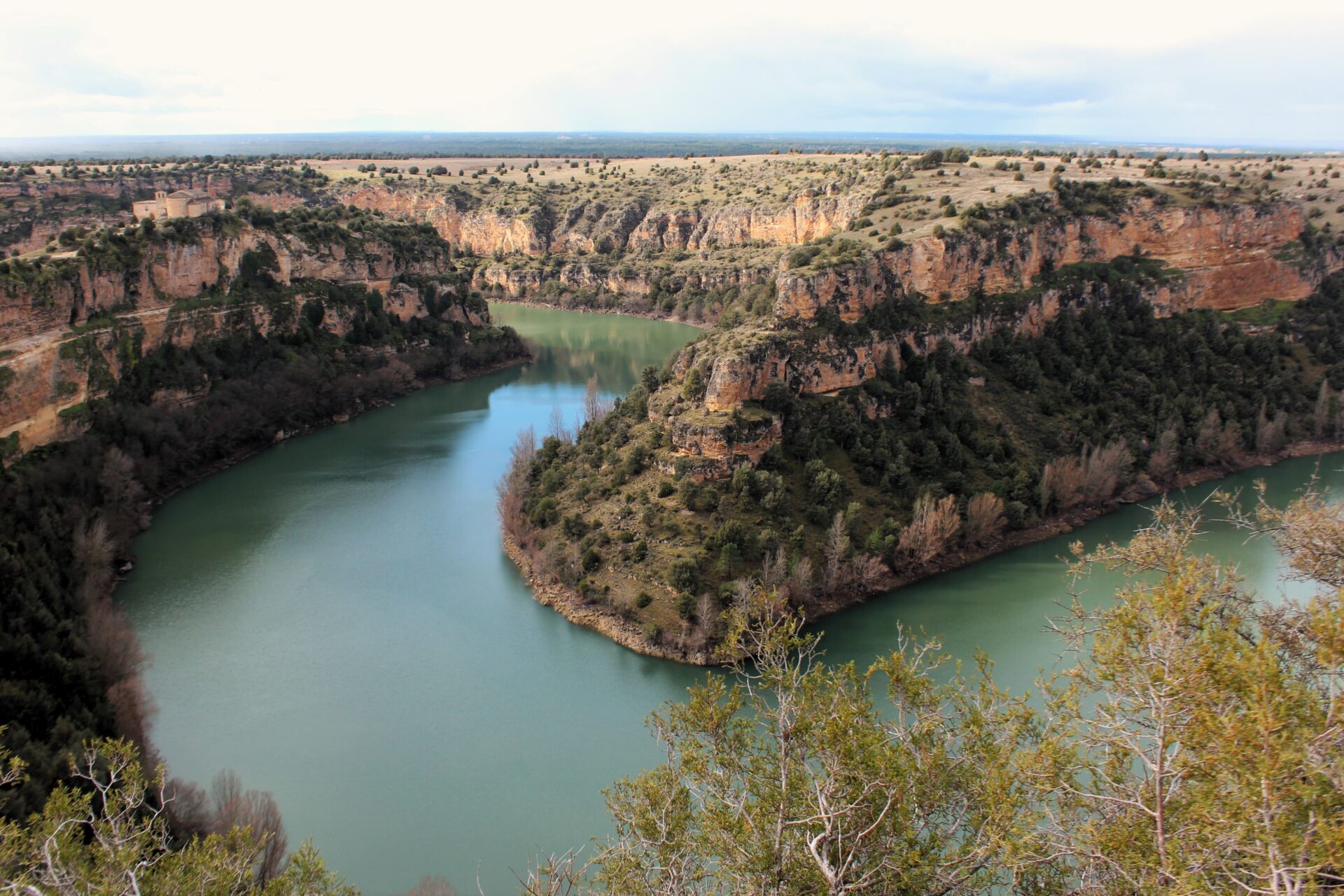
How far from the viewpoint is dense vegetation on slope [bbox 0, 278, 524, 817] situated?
47.8ft

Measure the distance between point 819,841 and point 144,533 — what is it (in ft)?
81.0

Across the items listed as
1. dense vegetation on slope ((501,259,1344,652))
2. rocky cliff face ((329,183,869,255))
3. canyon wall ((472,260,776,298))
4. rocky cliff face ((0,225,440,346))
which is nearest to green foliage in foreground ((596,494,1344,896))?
dense vegetation on slope ((501,259,1344,652))

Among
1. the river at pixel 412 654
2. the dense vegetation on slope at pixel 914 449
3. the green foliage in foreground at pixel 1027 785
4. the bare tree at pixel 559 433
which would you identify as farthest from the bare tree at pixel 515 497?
the green foliage in foreground at pixel 1027 785

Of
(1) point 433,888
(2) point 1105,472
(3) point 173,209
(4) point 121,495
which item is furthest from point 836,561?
(3) point 173,209

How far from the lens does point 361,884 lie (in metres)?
13.3

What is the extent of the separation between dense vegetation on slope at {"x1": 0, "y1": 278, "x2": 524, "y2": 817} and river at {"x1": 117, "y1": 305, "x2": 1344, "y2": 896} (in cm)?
153

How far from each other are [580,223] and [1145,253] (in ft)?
154

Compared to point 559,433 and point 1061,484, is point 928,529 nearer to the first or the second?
point 1061,484

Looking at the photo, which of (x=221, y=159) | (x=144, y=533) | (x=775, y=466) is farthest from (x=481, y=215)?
(x=775, y=466)

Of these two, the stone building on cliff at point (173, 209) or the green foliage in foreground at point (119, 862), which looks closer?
the green foliage in foreground at point (119, 862)

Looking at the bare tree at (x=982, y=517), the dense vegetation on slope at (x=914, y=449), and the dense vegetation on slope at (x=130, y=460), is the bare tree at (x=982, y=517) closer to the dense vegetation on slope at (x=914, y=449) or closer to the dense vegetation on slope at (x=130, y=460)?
the dense vegetation on slope at (x=914, y=449)

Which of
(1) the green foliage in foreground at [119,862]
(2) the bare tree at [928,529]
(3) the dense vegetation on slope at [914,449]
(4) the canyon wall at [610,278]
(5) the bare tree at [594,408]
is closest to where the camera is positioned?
(1) the green foliage in foreground at [119,862]

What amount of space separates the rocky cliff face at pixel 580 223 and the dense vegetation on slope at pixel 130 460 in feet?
70.2

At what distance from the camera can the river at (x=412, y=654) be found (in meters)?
14.8
